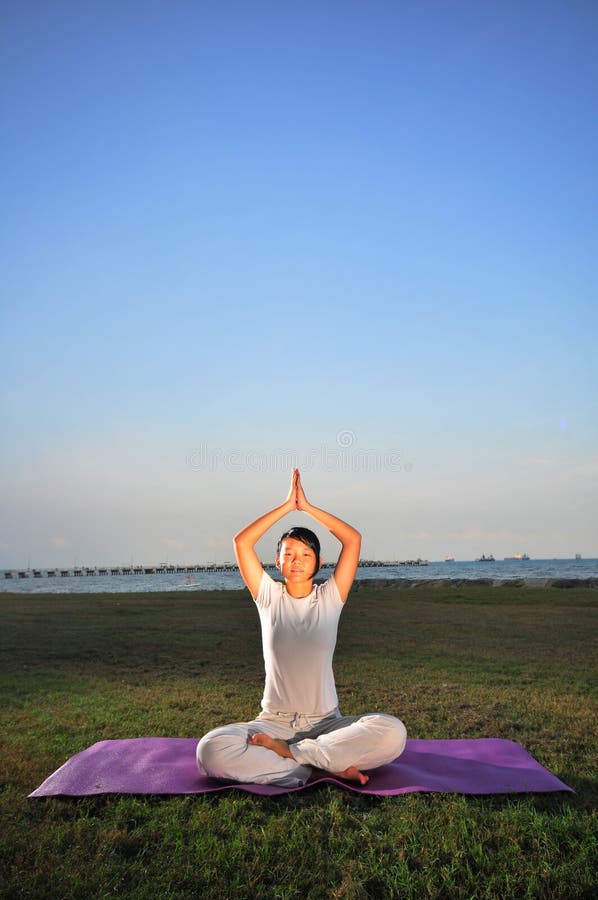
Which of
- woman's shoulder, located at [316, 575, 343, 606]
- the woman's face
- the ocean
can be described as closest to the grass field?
woman's shoulder, located at [316, 575, 343, 606]

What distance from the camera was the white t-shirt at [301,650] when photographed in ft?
14.5

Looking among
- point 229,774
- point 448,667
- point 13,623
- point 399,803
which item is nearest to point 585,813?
point 399,803

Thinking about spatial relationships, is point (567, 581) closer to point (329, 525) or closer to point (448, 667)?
point (448, 667)

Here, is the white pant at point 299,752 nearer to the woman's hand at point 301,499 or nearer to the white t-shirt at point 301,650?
the white t-shirt at point 301,650

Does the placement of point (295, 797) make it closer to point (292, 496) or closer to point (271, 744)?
point (271, 744)

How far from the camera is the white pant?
406cm

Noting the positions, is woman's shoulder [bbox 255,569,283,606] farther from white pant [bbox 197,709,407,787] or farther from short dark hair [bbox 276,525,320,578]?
white pant [bbox 197,709,407,787]

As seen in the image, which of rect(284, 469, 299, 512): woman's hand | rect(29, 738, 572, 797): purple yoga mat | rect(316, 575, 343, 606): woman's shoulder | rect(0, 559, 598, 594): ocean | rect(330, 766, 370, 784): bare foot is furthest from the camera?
rect(0, 559, 598, 594): ocean

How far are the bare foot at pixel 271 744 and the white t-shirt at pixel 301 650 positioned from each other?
0.31 m

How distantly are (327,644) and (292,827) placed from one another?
3.89 ft


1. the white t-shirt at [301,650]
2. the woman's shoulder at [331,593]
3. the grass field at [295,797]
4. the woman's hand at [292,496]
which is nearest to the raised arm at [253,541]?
the woman's hand at [292,496]

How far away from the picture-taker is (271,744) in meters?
4.16

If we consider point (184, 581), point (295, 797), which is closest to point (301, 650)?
point (295, 797)

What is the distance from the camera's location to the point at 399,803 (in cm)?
384
